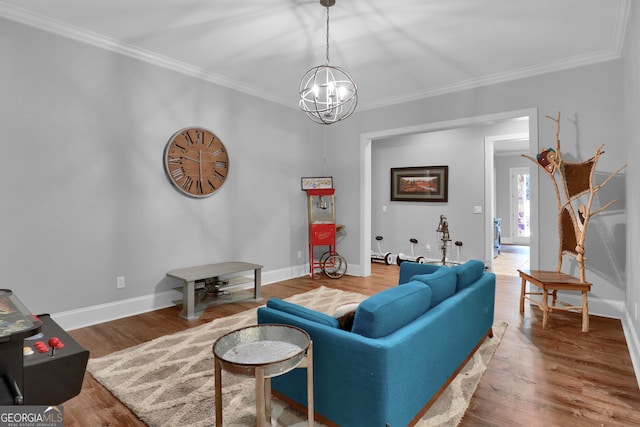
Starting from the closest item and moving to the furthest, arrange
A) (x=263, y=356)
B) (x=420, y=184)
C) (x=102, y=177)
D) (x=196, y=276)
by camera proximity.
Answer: (x=263, y=356) < (x=102, y=177) < (x=196, y=276) < (x=420, y=184)

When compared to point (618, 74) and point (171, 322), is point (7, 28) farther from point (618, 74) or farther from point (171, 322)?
point (618, 74)

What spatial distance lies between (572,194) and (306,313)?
333 centimetres

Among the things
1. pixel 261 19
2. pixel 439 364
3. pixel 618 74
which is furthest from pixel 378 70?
pixel 439 364

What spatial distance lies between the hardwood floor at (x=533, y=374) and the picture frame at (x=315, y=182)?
2.36 metres

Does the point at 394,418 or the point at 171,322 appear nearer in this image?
the point at 394,418

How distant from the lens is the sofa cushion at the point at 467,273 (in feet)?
8.13

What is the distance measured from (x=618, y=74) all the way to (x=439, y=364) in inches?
150

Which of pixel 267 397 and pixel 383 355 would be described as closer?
pixel 383 355

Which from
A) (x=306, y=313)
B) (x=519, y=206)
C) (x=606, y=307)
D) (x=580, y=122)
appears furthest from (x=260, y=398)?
(x=519, y=206)

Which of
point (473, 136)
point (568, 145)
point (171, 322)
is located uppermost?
point (473, 136)

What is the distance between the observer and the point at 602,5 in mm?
2859

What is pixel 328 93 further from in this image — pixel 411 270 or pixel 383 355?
pixel 383 355

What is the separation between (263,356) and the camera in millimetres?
1494

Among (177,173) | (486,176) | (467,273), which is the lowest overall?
(467,273)
